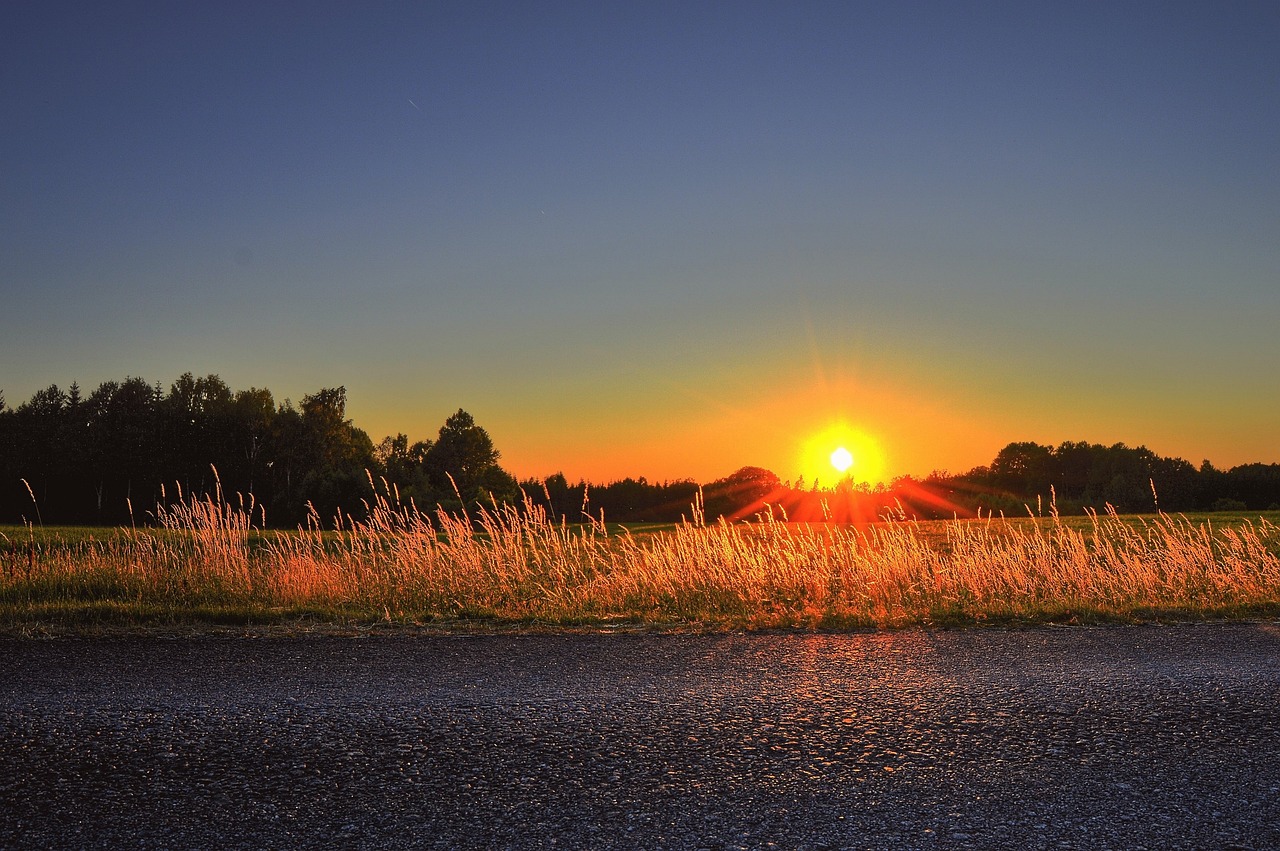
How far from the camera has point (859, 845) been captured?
10.6ft

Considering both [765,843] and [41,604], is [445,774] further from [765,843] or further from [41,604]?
[41,604]

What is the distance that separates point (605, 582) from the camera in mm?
10531

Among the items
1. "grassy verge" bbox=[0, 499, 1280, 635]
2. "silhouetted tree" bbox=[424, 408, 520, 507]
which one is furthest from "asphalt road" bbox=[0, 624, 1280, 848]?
"silhouetted tree" bbox=[424, 408, 520, 507]

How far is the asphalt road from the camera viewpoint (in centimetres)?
341

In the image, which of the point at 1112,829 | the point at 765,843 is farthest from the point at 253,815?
the point at 1112,829

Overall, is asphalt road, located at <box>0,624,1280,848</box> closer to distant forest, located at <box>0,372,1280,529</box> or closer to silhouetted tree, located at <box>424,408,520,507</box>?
distant forest, located at <box>0,372,1280,529</box>

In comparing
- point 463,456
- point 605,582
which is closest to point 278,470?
point 463,456

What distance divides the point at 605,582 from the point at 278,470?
2300 inches

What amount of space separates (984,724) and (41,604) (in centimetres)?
896

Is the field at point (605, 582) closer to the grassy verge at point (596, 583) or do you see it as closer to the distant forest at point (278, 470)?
the grassy verge at point (596, 583)

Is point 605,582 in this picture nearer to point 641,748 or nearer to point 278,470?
point 641,748

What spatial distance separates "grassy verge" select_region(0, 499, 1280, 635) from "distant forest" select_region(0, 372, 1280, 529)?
1443 inches

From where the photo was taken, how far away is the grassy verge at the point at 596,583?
8.93 metres

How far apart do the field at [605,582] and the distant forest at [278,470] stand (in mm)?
36636
